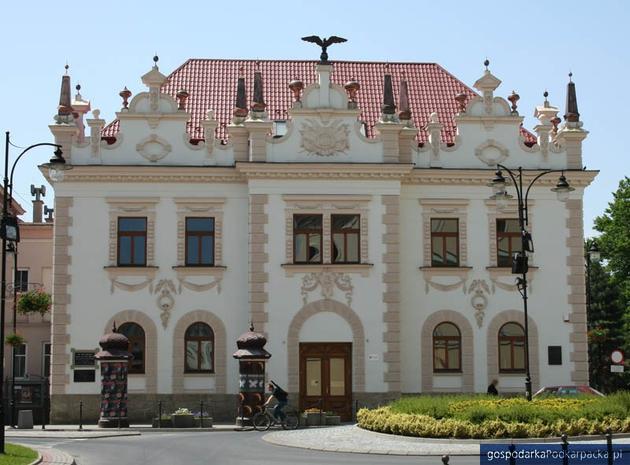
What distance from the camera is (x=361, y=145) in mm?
43062

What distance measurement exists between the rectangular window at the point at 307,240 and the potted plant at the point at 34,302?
16.3 m

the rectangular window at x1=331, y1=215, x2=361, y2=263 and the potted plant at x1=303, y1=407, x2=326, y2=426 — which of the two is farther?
the rectangular window at x1=331, y1=215, x2=361, y2=263

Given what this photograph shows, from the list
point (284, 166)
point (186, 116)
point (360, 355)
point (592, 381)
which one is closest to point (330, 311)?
point (360, 355)

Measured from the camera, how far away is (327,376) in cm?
4212

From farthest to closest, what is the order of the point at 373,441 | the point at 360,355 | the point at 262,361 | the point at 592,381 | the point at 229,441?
the point at 592,381 < the point at 360,355 < the point at 262,361 < the point at 229,441 < the point at 373,441

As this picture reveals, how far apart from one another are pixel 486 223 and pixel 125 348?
1480 centimetres

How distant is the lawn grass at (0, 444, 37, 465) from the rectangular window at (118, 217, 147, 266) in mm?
15507

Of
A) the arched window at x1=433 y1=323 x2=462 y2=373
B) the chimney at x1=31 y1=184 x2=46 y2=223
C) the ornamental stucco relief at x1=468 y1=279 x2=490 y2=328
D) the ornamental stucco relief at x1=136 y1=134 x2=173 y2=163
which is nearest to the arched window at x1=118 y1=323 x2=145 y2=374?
the ornamental stucco relief at x1=136 y1=134 x2=173 y2=163

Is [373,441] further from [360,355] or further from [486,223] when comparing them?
[486,223]

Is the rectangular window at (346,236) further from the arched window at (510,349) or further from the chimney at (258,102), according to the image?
the arched window at (510,349)

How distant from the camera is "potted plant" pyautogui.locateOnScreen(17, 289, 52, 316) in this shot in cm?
5266

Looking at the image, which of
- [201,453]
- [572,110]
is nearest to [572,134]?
[572,110]

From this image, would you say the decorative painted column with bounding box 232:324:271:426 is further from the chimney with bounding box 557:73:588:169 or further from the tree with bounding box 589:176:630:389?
the tree with bounding box 589:176:630:389

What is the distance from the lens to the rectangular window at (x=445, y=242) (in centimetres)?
4356
